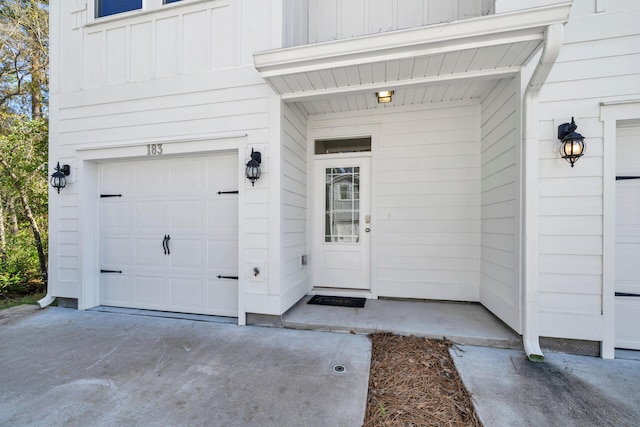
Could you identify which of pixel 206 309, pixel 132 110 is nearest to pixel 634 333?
pixel 206 309

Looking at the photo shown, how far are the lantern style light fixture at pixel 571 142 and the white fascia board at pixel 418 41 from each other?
0.77m

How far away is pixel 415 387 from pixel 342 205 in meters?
2.41

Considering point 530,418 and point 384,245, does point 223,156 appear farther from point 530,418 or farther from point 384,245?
point 530,418

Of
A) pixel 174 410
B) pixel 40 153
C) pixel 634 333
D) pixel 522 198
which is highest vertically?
pixel 40 153

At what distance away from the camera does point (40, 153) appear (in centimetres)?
459

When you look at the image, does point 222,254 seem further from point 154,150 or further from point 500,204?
point 500,204

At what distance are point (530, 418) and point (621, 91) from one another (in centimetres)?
268

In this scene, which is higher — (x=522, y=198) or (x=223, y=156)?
(x=223, y=156)

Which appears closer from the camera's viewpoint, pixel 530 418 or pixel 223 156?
pixel 530 418

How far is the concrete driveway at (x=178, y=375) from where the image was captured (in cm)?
166

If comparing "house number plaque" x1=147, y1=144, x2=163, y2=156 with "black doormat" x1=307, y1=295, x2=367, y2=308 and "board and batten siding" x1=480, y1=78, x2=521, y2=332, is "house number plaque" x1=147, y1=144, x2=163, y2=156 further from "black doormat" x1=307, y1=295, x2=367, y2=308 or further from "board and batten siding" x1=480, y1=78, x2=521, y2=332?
"board and batten siding" x1=480, y1=78, x2=521, y2=332

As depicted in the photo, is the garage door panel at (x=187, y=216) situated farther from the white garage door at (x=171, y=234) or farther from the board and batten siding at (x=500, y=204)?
the board and batten siding at (x=500, y=204)

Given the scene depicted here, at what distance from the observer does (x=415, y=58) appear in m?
2.35

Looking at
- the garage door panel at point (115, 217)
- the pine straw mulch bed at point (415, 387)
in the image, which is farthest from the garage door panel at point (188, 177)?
the pine straw mulch bed at point (415, 387)
